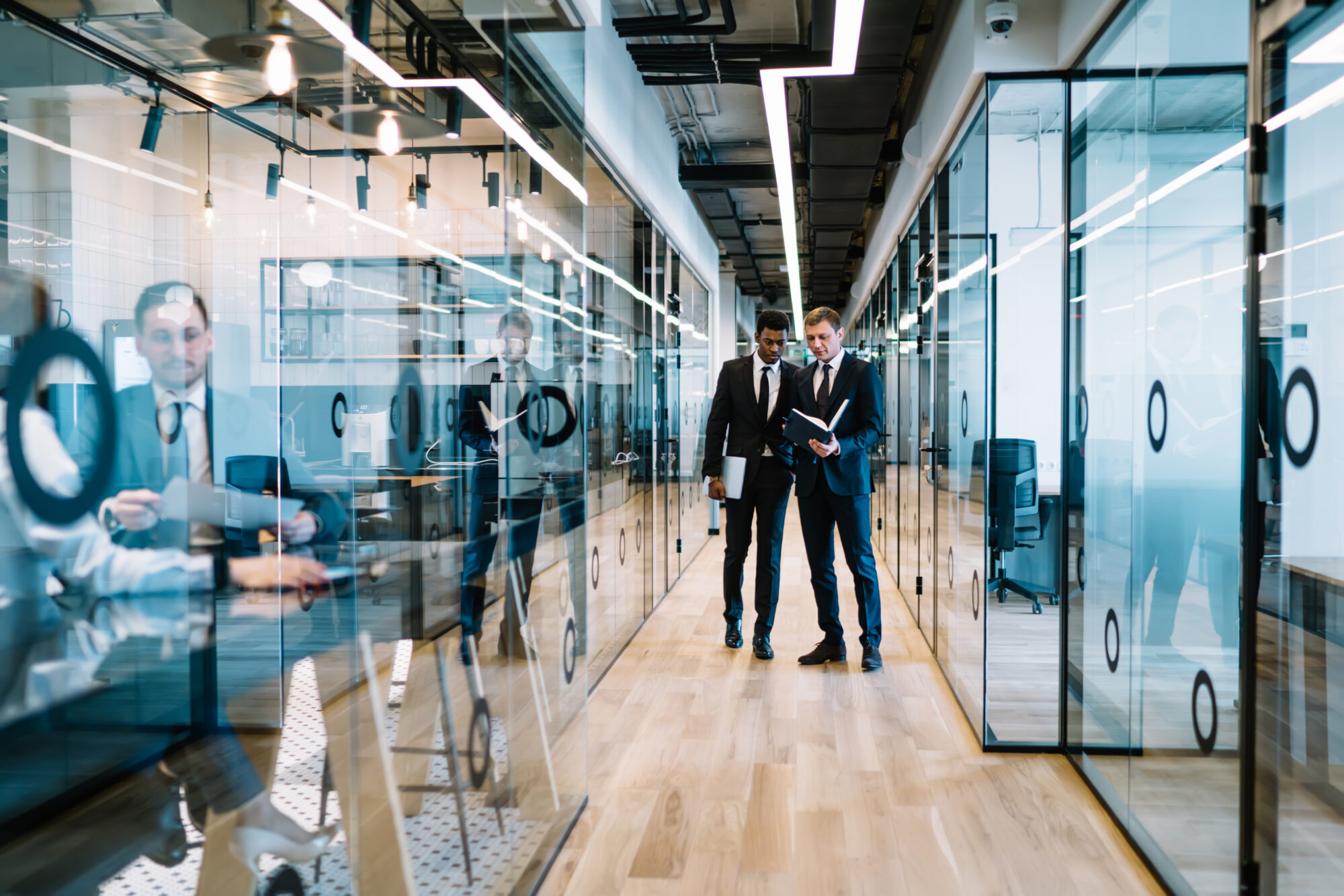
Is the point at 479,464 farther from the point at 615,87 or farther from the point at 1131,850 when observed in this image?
the point at 615,87

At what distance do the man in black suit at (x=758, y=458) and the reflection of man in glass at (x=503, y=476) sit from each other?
2.32 m

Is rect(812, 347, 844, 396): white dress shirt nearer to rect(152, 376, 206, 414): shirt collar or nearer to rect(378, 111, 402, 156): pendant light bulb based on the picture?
rect(378, 111, 402, 156): pendant light bulb

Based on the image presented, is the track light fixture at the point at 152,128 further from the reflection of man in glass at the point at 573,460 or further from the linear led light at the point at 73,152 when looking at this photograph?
the reflection of man in glass at the point at 573,460

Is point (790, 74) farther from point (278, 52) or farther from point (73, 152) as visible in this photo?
point (73, 152)

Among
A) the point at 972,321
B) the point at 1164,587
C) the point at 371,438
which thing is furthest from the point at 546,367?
the point at 972,321

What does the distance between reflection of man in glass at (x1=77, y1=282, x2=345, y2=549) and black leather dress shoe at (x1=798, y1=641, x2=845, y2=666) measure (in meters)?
3.69

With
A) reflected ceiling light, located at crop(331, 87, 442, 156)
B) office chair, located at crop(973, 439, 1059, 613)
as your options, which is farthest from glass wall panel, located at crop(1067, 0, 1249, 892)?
reflected ceiling light, located at crop(331, 87, 442, 156)

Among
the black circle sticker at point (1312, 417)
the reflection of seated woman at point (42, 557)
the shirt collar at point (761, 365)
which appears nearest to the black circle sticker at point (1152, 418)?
the black circle sticker at point (1312, 417)

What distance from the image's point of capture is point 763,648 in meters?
4.64

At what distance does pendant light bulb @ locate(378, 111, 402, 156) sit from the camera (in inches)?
64.1

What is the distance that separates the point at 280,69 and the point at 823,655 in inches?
151

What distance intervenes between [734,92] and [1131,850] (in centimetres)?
576

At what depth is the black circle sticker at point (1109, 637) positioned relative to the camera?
2789mm

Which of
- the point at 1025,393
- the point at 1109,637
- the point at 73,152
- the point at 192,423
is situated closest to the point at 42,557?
the point at 192,423
